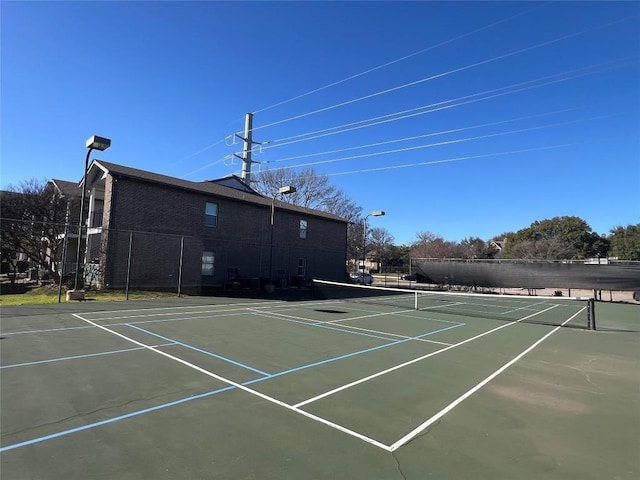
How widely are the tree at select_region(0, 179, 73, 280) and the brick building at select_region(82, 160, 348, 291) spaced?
192 centimetres

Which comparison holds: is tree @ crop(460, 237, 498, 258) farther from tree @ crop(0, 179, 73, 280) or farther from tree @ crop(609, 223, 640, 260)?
tree @ crop(0, 179, 73, 280)

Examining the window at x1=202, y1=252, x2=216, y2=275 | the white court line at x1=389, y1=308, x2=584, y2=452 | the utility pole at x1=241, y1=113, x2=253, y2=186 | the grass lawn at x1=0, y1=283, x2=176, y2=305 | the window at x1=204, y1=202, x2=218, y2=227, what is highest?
the utility pole at x1=241, y1=113, x2=253, y2=186

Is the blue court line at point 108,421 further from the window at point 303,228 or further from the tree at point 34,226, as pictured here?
the window at point 303,228

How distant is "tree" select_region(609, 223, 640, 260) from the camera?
59.6m

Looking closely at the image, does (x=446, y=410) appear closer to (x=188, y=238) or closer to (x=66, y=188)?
(x=188, y=238)

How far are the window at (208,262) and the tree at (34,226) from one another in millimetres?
8247

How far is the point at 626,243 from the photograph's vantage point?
203ft

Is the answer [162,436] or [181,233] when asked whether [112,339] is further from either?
[181,233]

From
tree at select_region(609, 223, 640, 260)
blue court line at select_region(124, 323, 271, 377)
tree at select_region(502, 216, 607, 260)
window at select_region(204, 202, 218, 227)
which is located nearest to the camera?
blue court line at select_region(124, 323, 271, 377)

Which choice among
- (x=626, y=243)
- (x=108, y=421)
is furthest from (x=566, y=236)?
(x=108, y=421)

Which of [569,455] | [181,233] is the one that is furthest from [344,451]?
[181,233]

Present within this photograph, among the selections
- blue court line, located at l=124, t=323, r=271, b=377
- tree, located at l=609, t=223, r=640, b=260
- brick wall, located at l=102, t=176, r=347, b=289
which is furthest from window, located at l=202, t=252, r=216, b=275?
tree, located at l=609, t=223, r=640, b=260

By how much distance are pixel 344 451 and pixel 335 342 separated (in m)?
5.86

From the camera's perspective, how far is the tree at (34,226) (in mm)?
22594
